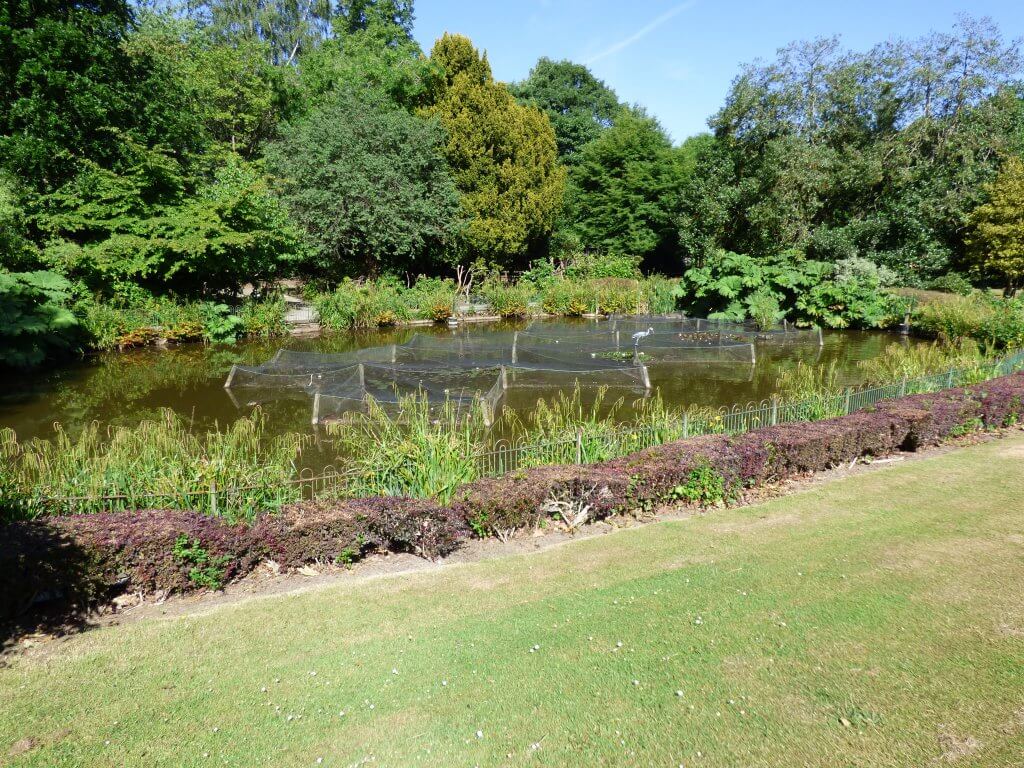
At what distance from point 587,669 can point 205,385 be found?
1191cm

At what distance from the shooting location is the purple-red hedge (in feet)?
15.8

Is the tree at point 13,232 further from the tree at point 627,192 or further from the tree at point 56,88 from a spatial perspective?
the tree at point 627,192

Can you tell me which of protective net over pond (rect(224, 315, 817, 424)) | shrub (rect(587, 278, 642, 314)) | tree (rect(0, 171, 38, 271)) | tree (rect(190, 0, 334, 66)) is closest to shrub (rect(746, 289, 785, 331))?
protective net over pond (rect(224, 315, 817, 424))

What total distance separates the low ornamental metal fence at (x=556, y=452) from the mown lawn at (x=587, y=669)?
1.37m

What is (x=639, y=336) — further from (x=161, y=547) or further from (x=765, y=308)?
(x=161, y=547)

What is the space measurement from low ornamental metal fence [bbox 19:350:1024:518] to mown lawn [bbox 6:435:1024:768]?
4.48ft

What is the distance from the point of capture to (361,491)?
6441 millimetres

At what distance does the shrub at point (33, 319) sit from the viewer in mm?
13703

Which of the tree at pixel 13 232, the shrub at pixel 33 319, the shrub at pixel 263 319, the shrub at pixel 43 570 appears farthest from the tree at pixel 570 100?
the shrub at pixel 43 570

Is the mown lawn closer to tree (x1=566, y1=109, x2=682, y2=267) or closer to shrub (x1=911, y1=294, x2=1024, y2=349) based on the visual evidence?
shrub (x1=911, y1=294, x2=1024, y2=349)

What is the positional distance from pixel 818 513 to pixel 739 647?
3.03 m

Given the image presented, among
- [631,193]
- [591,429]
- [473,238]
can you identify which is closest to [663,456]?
[591,429]

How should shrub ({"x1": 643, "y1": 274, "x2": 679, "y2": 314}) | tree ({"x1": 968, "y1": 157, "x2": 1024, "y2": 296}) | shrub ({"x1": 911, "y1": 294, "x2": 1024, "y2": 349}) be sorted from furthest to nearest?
shrub ({"x1": 643, "y1": 274, "x2": 679, "y2": 314}) → tree ({"x1": 968, "y1": 157, "x2": 1024, "y2": 296}) → shrub ({"x1": 911, "y1": 294, "x2": 1024, "y2": 349})

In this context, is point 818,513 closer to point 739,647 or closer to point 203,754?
point 739,647
